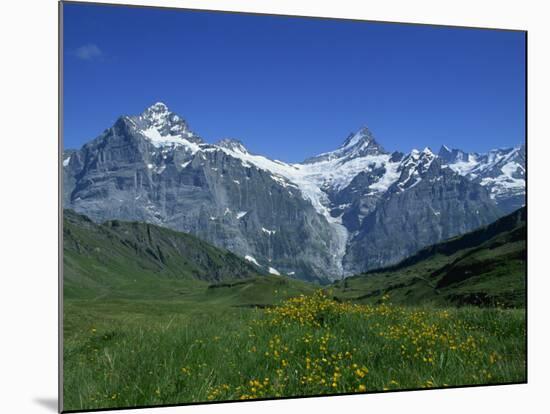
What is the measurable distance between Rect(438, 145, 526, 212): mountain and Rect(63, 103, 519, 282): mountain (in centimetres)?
6

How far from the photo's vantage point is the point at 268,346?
30.5 ft

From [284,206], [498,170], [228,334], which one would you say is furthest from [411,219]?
[228,334]

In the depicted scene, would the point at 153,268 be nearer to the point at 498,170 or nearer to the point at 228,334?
the point at 228,334

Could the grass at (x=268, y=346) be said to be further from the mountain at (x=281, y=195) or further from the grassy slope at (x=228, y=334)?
the mountain at (x=281, y=195)

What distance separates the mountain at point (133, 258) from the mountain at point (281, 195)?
12 centimetres

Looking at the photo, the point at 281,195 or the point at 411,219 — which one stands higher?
the point at 281,195

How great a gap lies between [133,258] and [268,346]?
1849 mm

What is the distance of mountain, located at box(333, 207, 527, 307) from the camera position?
10.1 meters

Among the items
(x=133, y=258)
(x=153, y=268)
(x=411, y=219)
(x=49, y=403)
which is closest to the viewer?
(x=49, y=403)

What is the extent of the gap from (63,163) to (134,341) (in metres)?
2.11

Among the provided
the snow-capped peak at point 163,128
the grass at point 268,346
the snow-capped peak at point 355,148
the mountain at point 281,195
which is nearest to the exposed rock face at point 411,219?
the mountain at point 281,195

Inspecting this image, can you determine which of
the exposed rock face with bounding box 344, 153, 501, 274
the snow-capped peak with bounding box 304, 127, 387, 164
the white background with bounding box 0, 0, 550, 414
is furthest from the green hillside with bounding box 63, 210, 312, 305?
the snow-capped peak with bounding box 304, 127, 387, 164

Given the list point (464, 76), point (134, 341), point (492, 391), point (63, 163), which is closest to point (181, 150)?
point (63, 163)

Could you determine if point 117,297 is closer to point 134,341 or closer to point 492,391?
point 134,341
